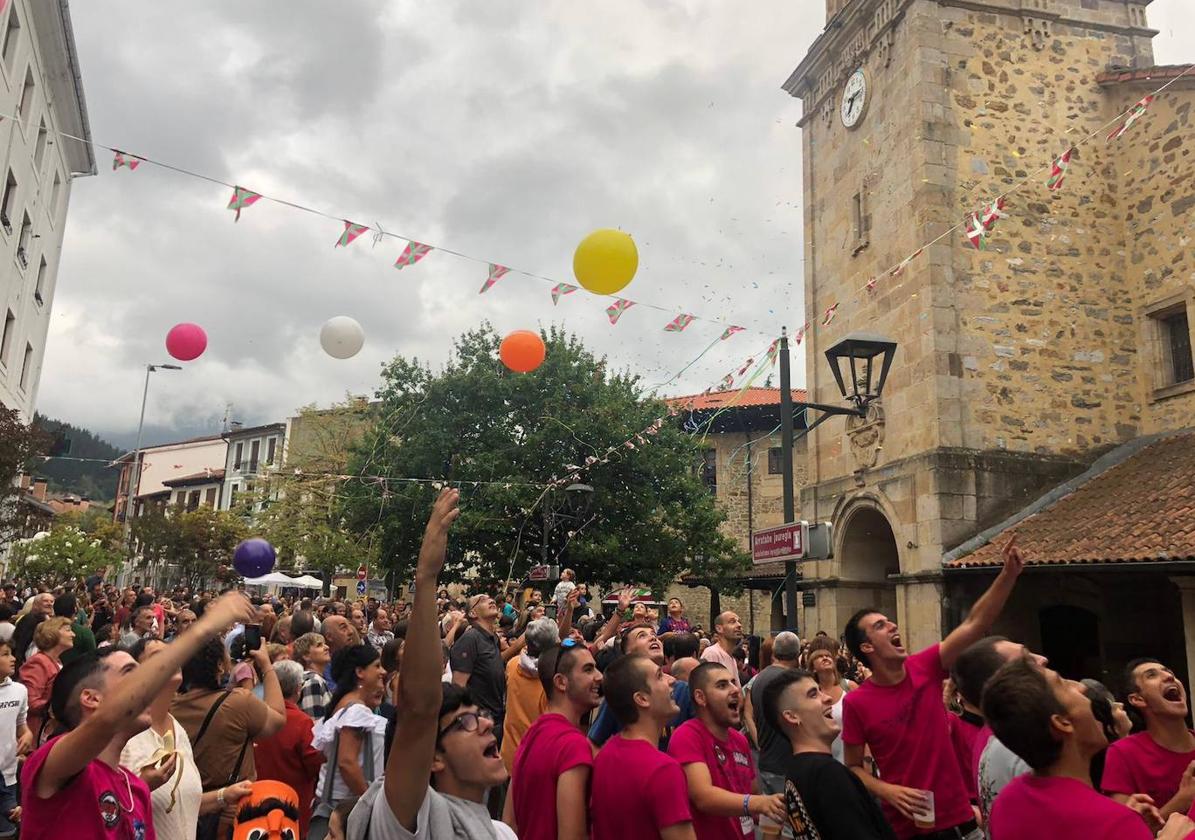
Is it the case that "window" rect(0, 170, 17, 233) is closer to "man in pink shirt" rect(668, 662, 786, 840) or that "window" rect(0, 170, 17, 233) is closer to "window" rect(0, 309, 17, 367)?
"window" rect(0, 309, 17, 367)

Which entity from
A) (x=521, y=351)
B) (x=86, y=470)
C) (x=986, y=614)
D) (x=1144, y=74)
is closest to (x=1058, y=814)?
(x=986, y=614)

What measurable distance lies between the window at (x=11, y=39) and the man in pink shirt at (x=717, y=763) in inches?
783

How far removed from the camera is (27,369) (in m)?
22.7

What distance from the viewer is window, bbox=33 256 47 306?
73.6ft

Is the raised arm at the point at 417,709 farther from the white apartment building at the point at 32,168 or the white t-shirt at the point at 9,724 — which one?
the white apartment building at the point at 32,168

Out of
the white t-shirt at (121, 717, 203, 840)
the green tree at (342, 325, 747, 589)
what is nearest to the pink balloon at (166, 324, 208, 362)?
the white t-shirt at (121, 717, 203, 840)

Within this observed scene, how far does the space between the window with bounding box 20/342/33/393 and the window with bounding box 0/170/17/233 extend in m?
4.48

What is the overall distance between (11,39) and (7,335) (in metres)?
6.74

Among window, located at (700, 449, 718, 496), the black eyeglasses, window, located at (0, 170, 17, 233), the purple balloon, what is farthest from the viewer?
window, located at (700, 449, 718, 496)

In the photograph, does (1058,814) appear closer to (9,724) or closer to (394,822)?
(394,822)

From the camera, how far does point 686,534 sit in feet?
79.9

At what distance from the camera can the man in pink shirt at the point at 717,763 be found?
3502 millimetres

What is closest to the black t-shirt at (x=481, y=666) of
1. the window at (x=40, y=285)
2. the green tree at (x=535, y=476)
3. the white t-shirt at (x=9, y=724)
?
the white t-shirt at (x=9, y=724)

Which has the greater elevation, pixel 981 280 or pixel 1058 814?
pixel 981 280
